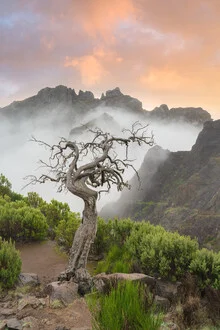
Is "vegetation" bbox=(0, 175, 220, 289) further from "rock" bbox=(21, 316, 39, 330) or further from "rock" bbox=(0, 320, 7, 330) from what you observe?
"rock" bbox=(0, 320, 7, 330)

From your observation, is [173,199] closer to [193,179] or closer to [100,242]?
[193,179]

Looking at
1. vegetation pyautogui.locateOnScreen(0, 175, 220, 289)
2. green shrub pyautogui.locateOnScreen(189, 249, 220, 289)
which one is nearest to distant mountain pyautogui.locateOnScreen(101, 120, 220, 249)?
vegetation pyautogui.locateOnScreen(0, 175, 220, 289)

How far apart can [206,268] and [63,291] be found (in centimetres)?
460

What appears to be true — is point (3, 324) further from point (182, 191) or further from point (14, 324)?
point (182, 191)

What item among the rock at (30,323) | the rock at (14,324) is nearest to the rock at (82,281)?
the rock at (30,323)

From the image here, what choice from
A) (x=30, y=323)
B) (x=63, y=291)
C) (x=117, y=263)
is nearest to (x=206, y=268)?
(x=117, y=263)

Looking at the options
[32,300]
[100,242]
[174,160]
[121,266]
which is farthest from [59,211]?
[174,160]

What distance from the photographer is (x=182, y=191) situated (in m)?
118

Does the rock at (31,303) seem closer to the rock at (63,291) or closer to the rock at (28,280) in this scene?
the rock at (63,291)

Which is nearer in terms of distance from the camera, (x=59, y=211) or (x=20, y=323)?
(x=20, y=323)

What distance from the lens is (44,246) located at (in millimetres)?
16203

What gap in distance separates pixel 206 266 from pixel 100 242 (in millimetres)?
6447

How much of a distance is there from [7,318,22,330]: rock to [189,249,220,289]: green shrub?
567 cm

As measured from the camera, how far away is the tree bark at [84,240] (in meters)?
9.52
